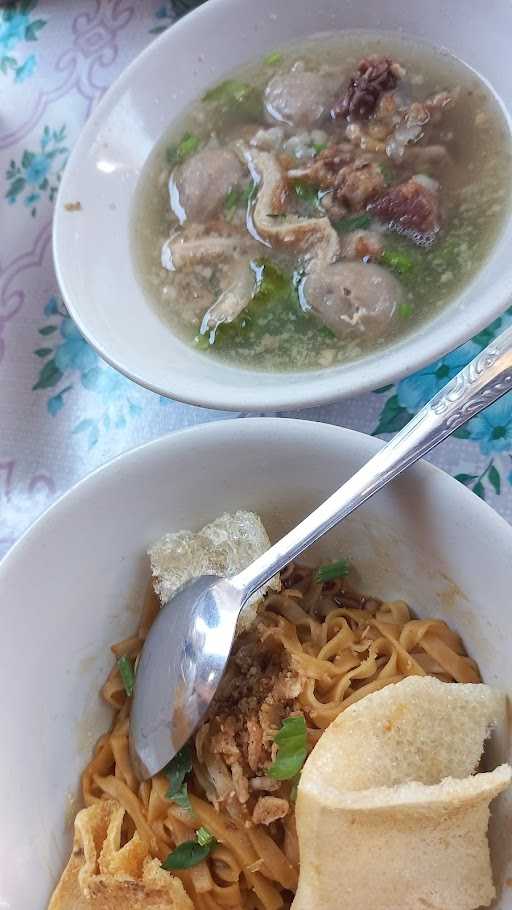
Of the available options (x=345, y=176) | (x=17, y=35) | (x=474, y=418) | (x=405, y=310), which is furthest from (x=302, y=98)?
(x=17, y=35)

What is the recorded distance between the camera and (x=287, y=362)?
1.82 metres

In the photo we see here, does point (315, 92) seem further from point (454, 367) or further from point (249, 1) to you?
point (454, 367)

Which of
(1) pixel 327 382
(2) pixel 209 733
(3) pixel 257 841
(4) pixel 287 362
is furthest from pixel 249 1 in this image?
(3) pixel 257 841

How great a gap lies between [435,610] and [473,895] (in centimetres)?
46

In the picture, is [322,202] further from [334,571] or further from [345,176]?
[334,571]

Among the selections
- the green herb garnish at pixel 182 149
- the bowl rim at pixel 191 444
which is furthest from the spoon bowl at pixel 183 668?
the green herb garnish at pixel 182 149

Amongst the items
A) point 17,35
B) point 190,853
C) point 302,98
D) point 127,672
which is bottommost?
point 190,853

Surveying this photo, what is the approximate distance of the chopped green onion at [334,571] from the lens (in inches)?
60.9

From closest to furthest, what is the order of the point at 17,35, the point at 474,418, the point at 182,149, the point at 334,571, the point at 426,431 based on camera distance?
the point at 426,431 → the point at 334,571 → the point at 474,418 → the point at 182,149 → the point at 17,35

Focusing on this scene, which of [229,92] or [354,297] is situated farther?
[229,92]

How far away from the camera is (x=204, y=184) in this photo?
2.11 m

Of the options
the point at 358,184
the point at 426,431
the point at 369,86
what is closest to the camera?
the point at 426,431

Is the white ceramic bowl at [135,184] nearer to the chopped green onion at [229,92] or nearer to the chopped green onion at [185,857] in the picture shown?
the chopped green onion at [229,92]

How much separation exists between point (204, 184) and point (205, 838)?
60.7 inches
